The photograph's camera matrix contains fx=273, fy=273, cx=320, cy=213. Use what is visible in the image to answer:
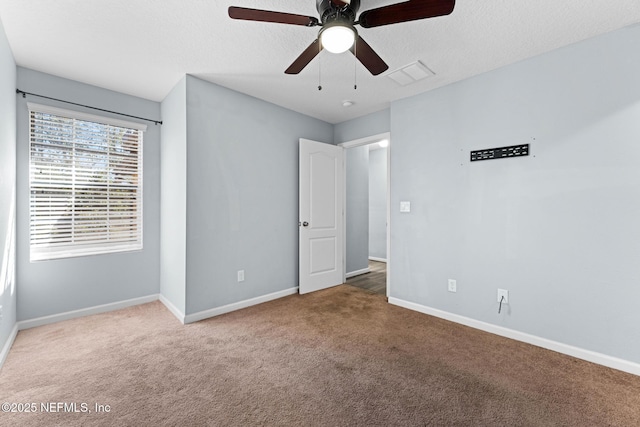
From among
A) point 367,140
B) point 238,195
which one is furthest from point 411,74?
point 238,195

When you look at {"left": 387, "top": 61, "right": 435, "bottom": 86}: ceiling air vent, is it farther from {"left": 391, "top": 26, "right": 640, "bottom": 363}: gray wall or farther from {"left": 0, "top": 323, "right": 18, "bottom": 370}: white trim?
{"left": 0, "top": 323, "right": 18, "bottom": 370}: white trim

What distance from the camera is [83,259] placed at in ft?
10.0

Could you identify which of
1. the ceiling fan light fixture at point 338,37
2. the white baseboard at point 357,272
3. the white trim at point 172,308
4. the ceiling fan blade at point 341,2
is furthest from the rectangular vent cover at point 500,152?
the white trim at point 172,308

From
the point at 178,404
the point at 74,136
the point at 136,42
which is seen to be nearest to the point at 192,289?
the point at 178,404

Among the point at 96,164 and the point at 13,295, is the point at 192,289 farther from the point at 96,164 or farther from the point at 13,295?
the point at 96,164

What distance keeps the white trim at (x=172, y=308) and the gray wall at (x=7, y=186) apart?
1260 millimetres

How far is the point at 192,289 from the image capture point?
2910mm

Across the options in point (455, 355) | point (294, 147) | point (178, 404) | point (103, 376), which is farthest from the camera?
point (294, 147)

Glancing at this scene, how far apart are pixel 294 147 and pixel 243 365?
110 inches

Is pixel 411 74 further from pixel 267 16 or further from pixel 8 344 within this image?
pixel 8 344

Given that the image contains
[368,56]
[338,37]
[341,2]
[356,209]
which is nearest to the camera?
[341,2]

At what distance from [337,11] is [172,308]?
3.29 m

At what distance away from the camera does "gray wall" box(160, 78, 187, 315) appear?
2.92 m

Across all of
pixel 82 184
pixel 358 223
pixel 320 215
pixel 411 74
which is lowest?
pixel 358 223
